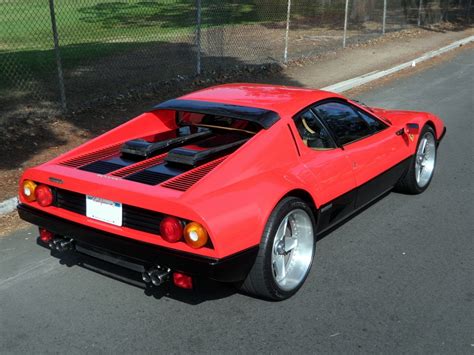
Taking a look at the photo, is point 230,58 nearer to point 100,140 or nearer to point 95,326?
point 100,140

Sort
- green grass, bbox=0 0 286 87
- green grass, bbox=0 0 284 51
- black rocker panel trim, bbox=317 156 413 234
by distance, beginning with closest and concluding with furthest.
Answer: black rocker panel trim, bbox=317 156 413 234, green grass, bbox=0 0 286 87, green grass, bbox=0 0 284 51

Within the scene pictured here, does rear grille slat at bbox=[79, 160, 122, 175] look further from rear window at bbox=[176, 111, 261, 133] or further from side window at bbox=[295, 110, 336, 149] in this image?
side window at bbox=[295, 110, 336, 149]

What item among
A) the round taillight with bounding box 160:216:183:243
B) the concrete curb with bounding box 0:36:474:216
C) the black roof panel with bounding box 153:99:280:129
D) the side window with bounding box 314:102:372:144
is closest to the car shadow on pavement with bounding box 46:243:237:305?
the round taillight with bounding box 160:216:183:243

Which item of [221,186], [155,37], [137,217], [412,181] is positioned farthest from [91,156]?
[155,37]

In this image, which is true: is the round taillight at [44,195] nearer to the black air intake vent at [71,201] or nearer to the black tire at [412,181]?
the black air intake vent at [71,201]

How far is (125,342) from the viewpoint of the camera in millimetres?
3367

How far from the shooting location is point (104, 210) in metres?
3.58

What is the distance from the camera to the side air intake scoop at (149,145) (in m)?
4.23

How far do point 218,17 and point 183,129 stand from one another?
18990mm

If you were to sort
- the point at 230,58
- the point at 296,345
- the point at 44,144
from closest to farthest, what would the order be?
1. the point at 296,345
2. the point at 44,144
3. the point at 230,58

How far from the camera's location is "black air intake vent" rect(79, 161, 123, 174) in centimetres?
393

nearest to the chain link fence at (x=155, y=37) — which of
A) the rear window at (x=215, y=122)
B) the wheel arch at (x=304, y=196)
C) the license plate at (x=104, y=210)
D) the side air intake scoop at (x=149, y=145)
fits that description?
the rear window at (x=215, y=122)

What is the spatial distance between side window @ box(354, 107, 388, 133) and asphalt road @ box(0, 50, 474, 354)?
33.5 inches

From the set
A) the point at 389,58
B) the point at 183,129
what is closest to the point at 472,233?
the point at 183,129
